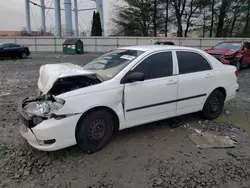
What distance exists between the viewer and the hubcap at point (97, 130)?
10.5 feet

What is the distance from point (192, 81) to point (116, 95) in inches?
63.7

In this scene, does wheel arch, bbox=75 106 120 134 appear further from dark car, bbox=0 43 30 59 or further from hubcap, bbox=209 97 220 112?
dark car, bbox=0 43 30 59

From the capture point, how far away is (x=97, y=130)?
10.7 feet

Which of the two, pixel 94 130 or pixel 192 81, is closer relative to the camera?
pixel 94 130

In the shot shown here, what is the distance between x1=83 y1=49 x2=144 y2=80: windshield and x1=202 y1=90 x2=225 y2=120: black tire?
1.84 metres

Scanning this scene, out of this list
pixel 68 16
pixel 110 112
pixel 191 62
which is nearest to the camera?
pixel 110 112

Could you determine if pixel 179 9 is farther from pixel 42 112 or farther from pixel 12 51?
pixel 42 112

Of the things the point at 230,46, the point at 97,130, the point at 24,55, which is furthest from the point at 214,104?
the point at 24,55

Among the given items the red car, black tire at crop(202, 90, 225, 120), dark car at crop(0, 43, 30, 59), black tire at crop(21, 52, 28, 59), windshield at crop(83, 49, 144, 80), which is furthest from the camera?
black tire at crop(21, 52, 28, 59)

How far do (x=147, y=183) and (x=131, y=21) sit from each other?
97.7 ft

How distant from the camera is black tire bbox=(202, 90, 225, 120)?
4.50 metres

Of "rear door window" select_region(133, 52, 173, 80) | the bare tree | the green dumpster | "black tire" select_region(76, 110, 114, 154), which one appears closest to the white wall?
the green dumpster

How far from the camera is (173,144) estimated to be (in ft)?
11.9

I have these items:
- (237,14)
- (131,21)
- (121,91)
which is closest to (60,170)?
(121,91)
